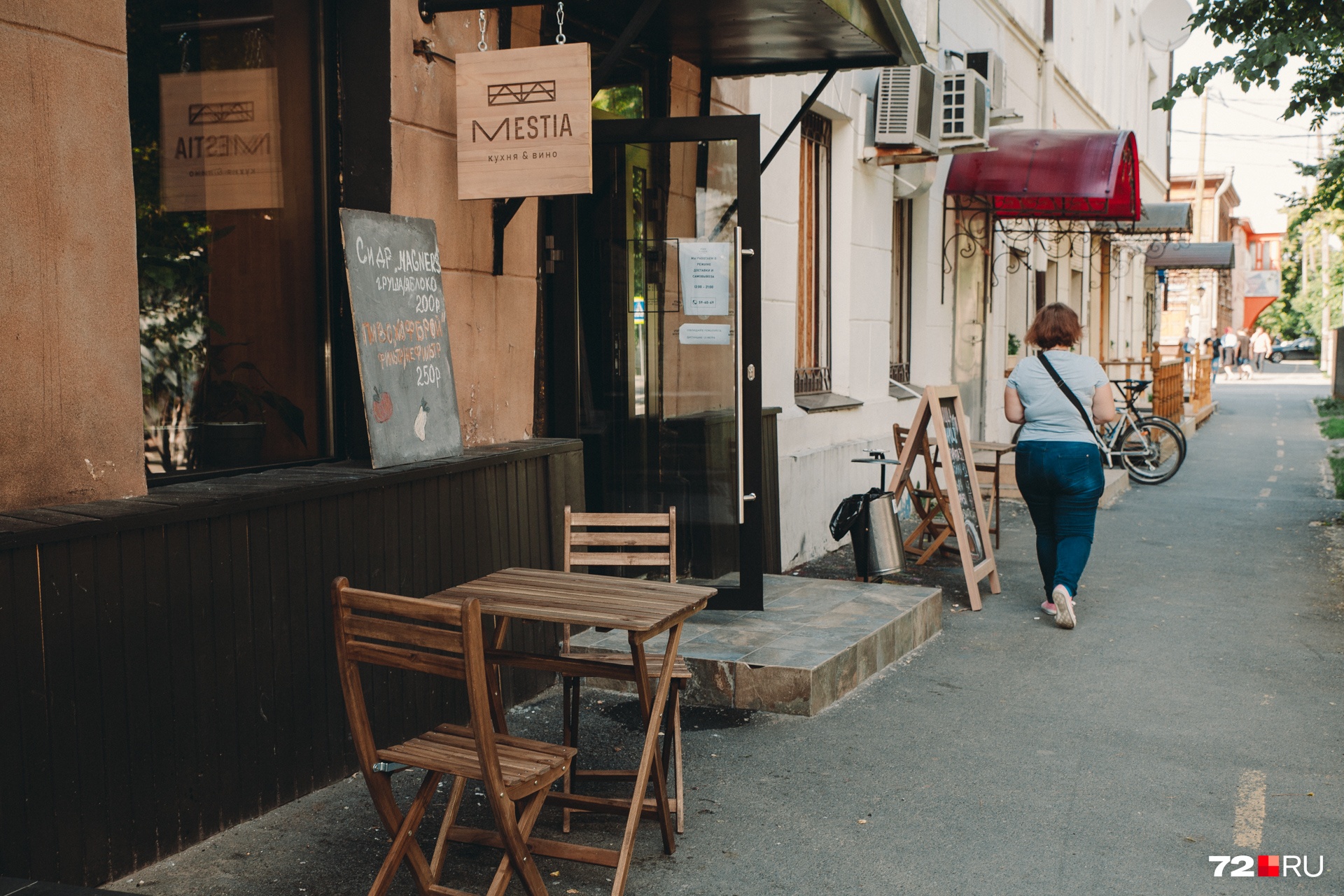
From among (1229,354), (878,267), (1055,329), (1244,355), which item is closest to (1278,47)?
(1055,329)

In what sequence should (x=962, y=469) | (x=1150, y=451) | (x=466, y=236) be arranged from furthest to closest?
(x=1150, y=451), (x=962, y=469), (x=466, y=236)

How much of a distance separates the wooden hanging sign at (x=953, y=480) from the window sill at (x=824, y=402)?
1.15 meters

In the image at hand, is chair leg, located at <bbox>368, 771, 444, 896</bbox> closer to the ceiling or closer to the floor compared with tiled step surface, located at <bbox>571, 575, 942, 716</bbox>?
closer to the ceiling

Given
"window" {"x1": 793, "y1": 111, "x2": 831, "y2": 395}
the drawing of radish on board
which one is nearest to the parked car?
"window" {"x1": 793, "y1": 111, "x2": 831, "y2": 395}

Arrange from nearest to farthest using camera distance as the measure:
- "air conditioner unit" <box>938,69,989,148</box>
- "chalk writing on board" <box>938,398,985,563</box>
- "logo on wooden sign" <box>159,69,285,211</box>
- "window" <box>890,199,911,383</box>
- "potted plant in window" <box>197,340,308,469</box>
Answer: "logo on wooden sign" <box>159,69,285,211</box>, "potted plant in window" <box>197,340,308,469</box>, "chalk writing on board" <box>938,398,985,563</box>, "air conditioner unit" <box>938,69,989,148</box>, "window" <box>890,199,911,383</box>

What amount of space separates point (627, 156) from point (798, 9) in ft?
3.62

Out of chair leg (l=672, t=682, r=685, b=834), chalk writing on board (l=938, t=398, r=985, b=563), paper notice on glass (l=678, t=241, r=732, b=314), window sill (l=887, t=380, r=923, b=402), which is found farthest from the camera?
window sill (l=887, t=380, r=923, b=402)

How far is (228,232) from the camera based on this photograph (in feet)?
14.6

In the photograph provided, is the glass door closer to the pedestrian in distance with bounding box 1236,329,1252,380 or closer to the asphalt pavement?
the asphalt pavement

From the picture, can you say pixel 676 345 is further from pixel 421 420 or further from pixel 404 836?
pixel 404 836

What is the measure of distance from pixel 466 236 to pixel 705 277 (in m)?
1.46

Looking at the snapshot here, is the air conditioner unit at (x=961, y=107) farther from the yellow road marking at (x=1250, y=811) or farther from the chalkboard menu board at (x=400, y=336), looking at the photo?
the yellow road marking at (x=1250, y=811)

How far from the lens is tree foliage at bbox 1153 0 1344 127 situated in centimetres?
A: 767

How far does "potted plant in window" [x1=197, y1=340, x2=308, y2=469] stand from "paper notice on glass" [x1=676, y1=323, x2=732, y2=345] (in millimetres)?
2364
